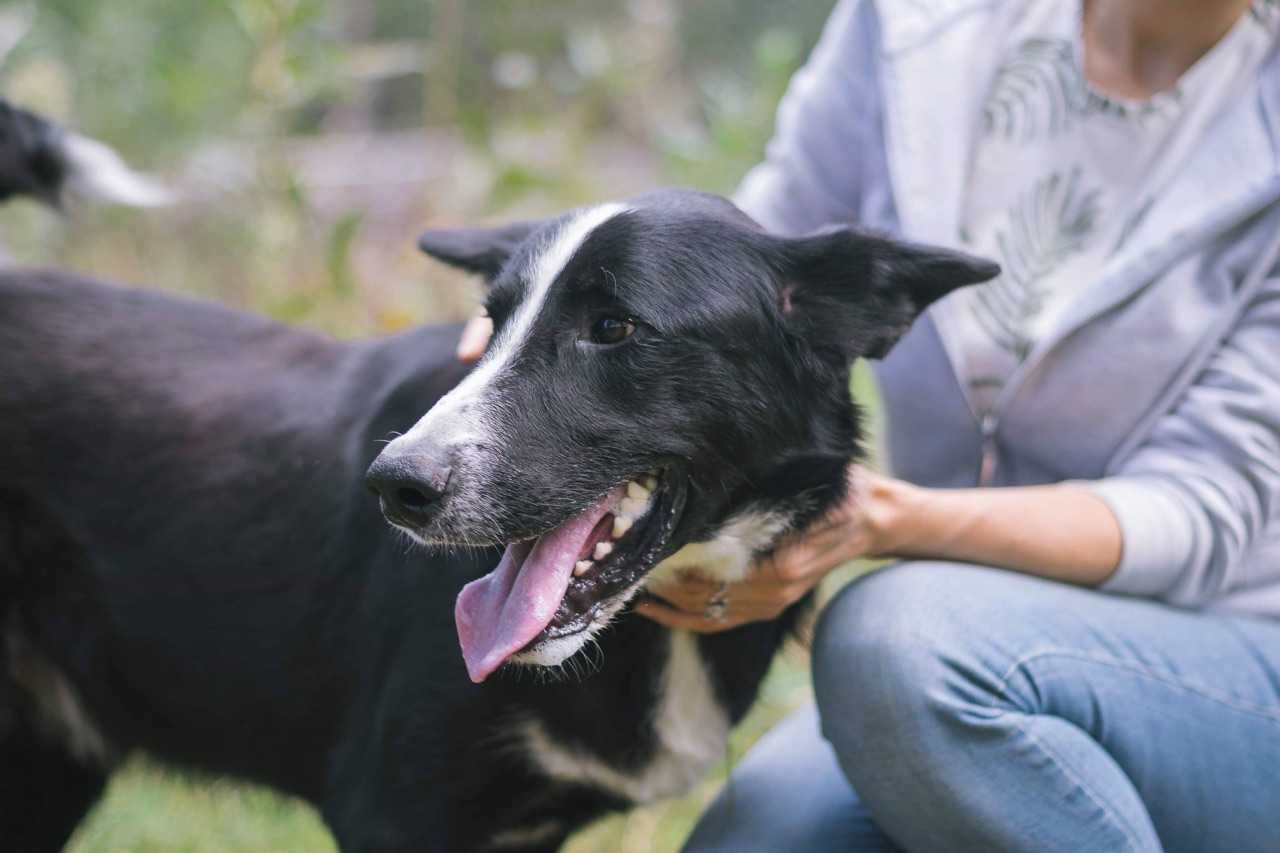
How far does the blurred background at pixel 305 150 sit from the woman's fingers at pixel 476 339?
91 centimetres

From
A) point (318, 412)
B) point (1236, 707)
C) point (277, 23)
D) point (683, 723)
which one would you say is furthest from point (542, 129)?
point (1236, 707)

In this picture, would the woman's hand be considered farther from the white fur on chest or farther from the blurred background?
the blurred background

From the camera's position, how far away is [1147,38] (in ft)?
6.72

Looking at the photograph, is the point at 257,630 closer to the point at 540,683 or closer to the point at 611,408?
the point at 540,683

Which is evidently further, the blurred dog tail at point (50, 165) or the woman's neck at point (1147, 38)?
the blurred dog tail at point (50, 165)

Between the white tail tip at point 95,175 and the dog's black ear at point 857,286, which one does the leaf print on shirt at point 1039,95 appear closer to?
the dog's black ear at point 857,286

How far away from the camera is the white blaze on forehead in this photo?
4.88ft

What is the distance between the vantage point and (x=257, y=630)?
2.02 m

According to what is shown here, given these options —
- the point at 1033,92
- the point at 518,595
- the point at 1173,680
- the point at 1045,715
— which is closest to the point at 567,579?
the point at 518,595

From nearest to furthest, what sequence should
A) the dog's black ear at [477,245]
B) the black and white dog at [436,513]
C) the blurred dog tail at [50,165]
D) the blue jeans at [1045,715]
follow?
the black and white dog at [436,513]
the blue jeans at [1045,715]
the dog's black ear at [477,245]
the blurred dog tail at [50,165]

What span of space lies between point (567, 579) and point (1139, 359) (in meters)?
0.91

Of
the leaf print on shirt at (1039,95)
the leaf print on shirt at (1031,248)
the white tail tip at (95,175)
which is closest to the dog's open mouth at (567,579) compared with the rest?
the leaf print on shirt at (1031,248)

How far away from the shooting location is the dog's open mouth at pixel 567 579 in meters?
1.51

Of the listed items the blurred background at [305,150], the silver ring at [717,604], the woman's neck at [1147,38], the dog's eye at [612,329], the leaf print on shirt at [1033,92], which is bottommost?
the blurred background at [305,150]
